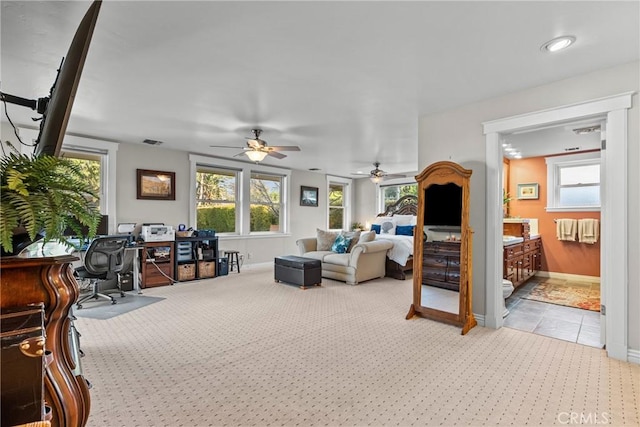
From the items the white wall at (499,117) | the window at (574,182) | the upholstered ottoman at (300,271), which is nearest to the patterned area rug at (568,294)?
the window at (574,182)

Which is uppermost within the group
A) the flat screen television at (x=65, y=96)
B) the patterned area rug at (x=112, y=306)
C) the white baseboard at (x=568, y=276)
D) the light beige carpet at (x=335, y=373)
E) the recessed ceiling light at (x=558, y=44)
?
the recessed ceiling light at (x=558, y=44)

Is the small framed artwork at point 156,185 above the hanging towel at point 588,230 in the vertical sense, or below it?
above

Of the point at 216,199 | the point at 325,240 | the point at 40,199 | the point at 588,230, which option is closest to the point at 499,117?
the point at 588,230

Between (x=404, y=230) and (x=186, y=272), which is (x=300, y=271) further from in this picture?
(x=404, y=230)

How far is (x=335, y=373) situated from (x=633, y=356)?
2.34m

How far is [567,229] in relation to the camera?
17.7 feet

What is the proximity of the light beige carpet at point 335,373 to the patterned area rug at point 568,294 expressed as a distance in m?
1.58

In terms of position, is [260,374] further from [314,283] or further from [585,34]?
[585,34]

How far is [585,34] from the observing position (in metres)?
2.15

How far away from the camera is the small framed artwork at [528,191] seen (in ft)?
19.3

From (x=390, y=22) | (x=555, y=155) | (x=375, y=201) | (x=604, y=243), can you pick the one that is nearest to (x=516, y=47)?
(x=390, y=22)

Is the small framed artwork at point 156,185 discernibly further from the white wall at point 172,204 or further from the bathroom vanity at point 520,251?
the bathroom vanity at point 520,251

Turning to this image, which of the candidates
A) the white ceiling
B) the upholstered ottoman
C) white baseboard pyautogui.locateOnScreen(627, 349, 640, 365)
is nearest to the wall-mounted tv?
the white ceiling

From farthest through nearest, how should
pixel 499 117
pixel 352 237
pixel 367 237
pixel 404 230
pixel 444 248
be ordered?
pixel 404 230, pixel 352 237, pixel 367 237, pixel 444 248, pixel 499 117
